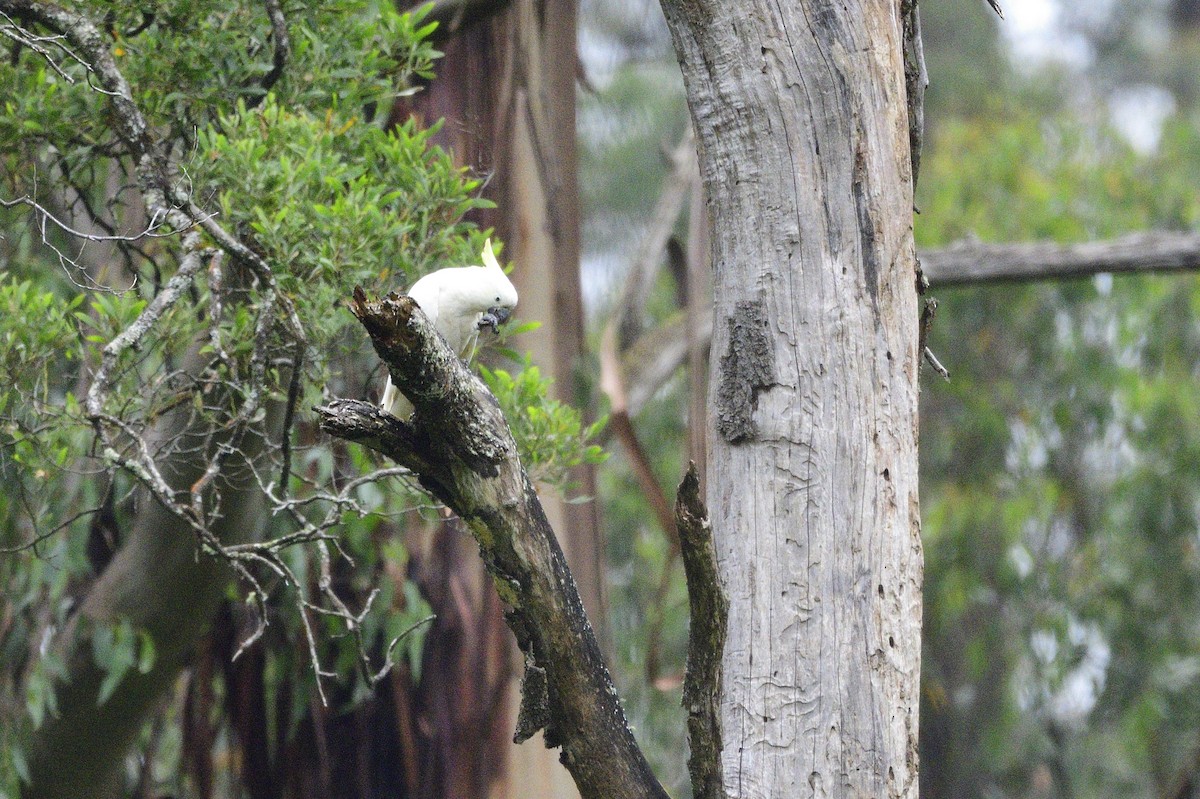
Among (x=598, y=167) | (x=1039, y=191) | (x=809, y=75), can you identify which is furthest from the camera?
(x=598, y=167)

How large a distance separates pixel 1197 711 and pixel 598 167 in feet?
20.8

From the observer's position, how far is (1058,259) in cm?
455

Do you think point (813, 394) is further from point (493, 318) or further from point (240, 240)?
point (240, 240)

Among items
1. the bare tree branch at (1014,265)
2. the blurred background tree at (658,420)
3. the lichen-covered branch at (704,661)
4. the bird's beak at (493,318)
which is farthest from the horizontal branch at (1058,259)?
the lichen-covered branch at (704,661)

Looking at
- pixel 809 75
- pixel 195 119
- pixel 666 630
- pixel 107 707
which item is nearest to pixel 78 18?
pixel 195 119

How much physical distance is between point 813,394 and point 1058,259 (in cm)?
285

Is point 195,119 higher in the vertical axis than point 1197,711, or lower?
higher

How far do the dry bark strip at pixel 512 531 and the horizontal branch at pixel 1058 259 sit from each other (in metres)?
3.00

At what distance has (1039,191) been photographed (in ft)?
24.7

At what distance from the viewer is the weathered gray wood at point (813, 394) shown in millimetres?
2018

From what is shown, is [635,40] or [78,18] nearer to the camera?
[78,18]

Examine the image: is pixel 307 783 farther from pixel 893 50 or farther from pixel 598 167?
pixel 598 167

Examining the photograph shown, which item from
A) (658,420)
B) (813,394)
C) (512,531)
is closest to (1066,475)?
(658,420)

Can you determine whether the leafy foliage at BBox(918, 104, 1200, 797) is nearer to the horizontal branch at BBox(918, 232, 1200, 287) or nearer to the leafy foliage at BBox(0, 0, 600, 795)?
the horizontal branch at BBox(918, 232, 1200, 287)
